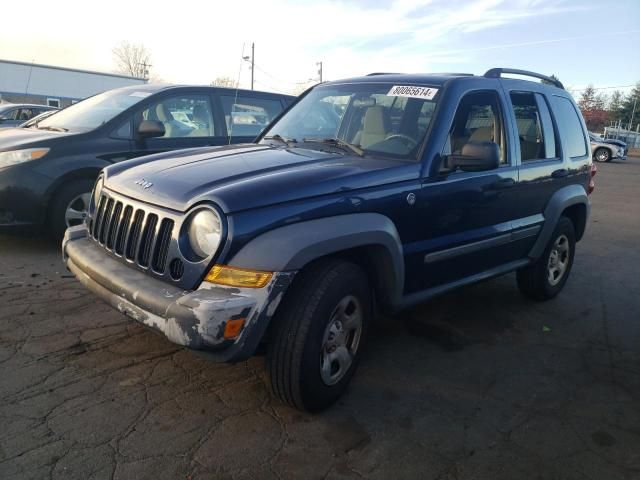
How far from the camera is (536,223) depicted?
431 centimetres

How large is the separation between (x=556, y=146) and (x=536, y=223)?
767 millimetres

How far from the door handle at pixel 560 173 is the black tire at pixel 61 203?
4464 mm

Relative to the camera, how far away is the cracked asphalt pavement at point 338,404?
2432mm

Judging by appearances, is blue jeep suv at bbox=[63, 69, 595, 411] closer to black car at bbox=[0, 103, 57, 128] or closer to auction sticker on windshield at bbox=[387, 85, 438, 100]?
auction sticker on windshield at bbox=[387, 85, 438, 100]

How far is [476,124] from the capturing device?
3770 millimetres

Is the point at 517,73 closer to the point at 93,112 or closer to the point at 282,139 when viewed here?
the point at 282,139

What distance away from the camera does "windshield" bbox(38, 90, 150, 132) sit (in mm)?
5613

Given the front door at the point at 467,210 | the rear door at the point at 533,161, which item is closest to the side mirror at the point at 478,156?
the front door at the point at 467,210

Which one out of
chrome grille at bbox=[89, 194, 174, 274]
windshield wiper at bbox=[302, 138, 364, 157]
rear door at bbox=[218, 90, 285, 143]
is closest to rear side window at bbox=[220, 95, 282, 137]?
rear door at bbox=[218, 90, 285, 143]

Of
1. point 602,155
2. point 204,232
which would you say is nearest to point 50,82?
point 602,155

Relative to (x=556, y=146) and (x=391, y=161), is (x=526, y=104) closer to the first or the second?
(x=556, y=146)

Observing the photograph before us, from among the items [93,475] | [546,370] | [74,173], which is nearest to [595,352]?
[546,370]

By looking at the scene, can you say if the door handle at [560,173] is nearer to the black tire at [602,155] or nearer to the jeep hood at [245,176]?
the jeep hood at [245,176]

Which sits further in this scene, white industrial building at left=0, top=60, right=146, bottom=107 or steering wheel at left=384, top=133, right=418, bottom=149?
white industrial building at left=0, top=60, right=146, bottom=107
